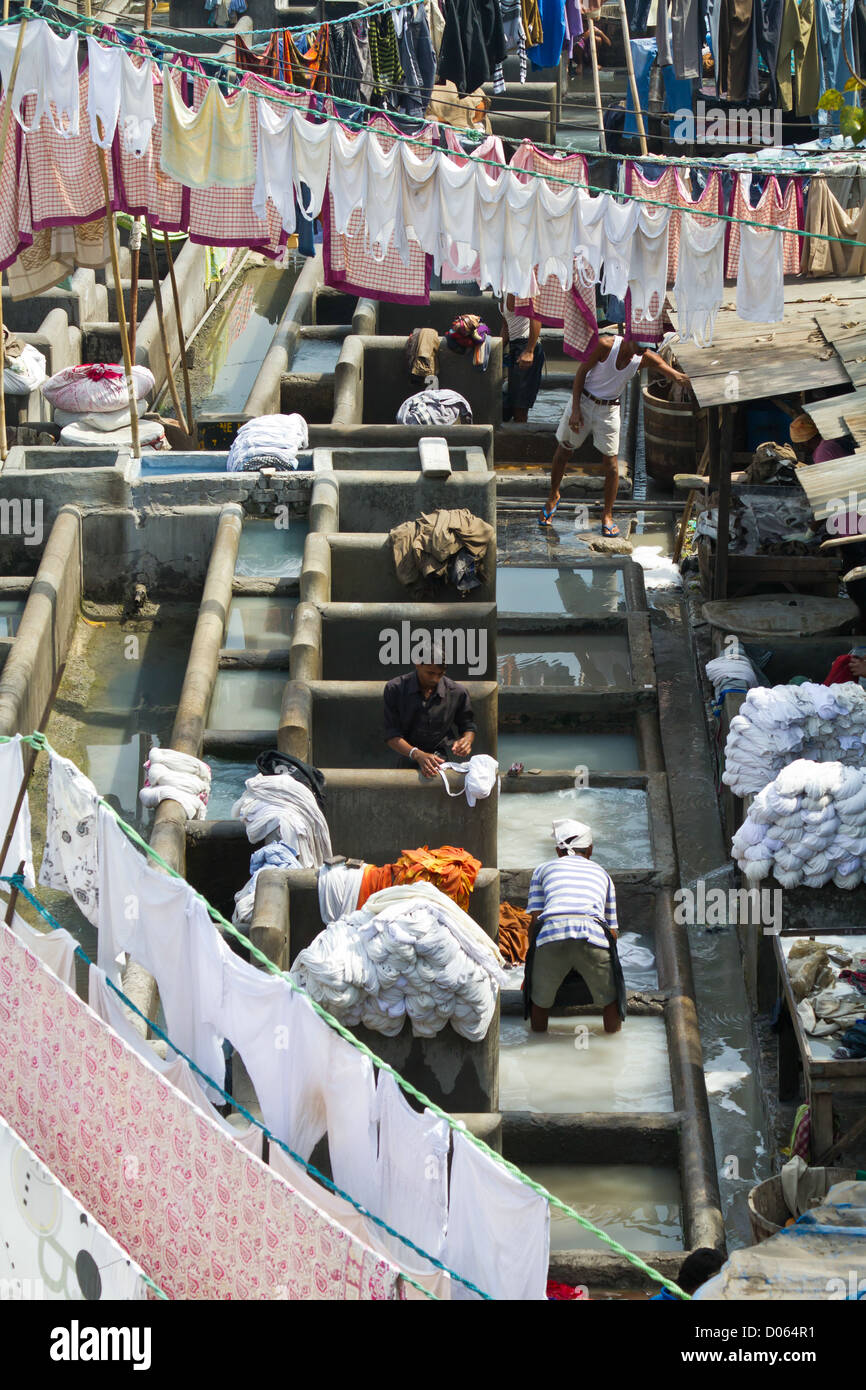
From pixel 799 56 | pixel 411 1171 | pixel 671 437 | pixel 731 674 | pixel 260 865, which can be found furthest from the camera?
pixel 799 56

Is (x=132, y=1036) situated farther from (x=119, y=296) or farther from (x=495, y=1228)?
(x=119, y=296)

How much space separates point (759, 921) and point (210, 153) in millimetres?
6058

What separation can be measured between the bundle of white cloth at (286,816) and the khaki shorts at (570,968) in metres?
1.28

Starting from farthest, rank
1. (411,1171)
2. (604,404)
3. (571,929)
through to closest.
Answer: (604,404), (571,929), (411,1171)

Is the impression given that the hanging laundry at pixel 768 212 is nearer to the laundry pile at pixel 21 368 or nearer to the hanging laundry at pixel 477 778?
the hanging laundry at pixel 477 778

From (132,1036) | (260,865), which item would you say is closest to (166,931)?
(132,1036)

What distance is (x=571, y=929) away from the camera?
958 centimetres

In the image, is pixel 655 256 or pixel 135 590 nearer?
pixel 655 256

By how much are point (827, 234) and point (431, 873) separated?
754 centimetres

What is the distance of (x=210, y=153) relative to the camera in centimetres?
1212

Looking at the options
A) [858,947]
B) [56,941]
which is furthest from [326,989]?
[858,947]

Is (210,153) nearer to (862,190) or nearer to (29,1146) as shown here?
(862,190)

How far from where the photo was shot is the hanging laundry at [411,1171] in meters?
6.25

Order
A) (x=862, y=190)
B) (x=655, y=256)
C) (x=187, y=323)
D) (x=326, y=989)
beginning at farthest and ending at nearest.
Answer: (x=187, y=323) < (x=862, y=190) < (x=655, y=256) < (x=326, y=989)
